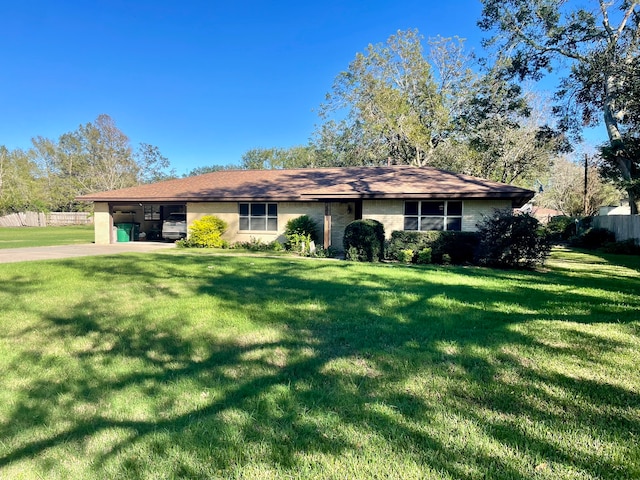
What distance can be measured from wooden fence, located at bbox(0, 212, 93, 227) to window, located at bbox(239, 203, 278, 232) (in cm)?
3021

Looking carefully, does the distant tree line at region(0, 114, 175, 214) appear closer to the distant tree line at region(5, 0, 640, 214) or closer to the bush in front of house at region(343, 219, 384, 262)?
the distant tree line at region(5, 0, 640, 214)

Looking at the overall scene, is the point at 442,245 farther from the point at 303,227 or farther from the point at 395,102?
the point at 395,102

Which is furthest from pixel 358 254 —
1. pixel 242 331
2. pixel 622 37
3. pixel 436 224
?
pixel 622 37

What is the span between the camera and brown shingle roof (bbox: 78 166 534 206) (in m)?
14.8

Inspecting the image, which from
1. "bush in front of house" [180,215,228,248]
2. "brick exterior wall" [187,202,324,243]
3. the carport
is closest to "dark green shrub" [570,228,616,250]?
"brick exterior wall" [187,202,324,243]


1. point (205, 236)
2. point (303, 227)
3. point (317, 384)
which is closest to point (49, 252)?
point (205, 236)

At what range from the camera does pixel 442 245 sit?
43.3ft

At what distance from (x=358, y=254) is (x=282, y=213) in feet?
18.4

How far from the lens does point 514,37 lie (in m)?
20.2

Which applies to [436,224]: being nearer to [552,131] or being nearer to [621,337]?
[621,337]

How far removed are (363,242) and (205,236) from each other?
7.76 m

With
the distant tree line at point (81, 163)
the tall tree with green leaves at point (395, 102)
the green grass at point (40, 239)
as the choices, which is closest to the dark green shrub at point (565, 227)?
the tall tree with green leaves at point (395, 102)

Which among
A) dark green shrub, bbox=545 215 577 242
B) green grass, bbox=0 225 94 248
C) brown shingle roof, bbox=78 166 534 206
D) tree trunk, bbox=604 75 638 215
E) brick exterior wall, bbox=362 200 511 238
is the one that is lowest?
green grass, bbox=0 225 94 248

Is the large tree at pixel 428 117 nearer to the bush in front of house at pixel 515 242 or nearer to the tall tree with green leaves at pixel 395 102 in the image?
the tall tree with green leaves at pixel 395 102
